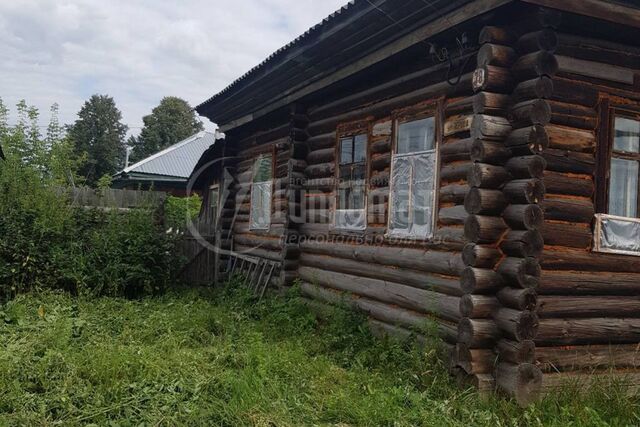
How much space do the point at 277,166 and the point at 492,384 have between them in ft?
20.7

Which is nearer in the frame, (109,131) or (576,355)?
(576,355)

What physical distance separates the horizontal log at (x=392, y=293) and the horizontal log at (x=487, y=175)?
126 centimetres

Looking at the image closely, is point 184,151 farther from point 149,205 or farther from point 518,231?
point 518,231

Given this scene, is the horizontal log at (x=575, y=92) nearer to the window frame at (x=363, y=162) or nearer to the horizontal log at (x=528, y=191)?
the horizontal log at (x=528, y=191)

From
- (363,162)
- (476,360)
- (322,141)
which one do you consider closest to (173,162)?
(322,141)

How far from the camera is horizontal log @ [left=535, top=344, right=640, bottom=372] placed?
4.73 m

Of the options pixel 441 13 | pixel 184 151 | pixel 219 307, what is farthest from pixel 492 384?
pixel 184 151

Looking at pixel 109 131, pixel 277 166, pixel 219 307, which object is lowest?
pixel 219 307

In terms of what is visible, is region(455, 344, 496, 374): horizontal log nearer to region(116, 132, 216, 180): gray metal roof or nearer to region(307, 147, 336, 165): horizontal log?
region(307, 147, 336, 165): horizontal log

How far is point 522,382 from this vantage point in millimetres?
4383

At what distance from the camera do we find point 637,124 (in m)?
5.25

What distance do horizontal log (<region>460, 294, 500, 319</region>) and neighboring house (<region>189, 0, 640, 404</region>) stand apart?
14 millimetres

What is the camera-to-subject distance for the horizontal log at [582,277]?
482 cm

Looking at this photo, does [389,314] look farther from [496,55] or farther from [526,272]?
[496,55]
